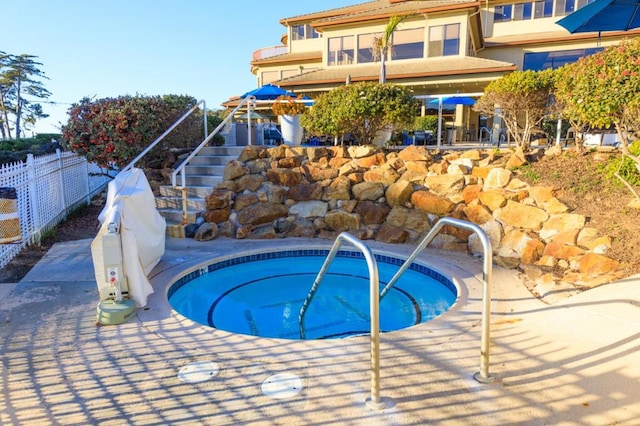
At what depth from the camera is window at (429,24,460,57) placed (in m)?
17.8

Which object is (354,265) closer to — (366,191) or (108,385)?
(366,191)

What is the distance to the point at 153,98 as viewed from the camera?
8.45 metres

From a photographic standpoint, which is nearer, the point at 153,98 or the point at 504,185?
the point at 504,185

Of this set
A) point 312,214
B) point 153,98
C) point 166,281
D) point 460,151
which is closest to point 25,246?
point 166,281

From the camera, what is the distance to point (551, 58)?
65.7ft

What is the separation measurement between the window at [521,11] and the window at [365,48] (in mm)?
8255

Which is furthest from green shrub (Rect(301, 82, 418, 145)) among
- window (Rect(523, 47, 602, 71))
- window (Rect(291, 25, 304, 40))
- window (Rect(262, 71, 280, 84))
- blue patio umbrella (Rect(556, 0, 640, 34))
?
window (Rect(291, 25, 304, 40))

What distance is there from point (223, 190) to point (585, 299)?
19.6ft

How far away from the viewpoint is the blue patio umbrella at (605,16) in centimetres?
533

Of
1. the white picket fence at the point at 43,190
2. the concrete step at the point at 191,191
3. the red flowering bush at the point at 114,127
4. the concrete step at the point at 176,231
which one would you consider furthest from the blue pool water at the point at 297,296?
the red flowering bush at the point at 114,127

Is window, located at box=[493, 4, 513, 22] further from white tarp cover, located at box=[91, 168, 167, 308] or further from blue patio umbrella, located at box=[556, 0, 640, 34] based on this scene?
white tarp cover, located at box=[91, 168, 167, 308]

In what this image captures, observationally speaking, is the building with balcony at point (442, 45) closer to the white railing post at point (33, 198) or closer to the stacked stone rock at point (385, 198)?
the stacked stone rock at point (385, 198)

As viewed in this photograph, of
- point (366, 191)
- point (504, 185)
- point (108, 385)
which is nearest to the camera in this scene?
point (108, 385)

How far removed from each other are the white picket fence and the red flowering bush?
2.03 feet
